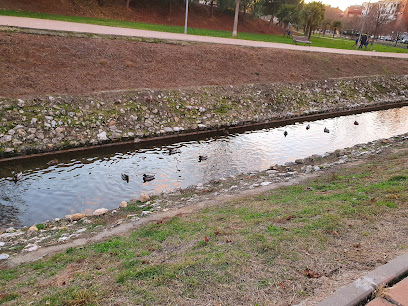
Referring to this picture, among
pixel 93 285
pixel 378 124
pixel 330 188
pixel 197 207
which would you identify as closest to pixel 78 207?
pixel 197 207

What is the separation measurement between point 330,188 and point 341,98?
19.5 meters

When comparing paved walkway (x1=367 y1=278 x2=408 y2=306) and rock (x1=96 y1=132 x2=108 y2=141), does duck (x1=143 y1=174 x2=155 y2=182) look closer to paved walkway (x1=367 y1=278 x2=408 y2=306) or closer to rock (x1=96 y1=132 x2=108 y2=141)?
rock (x1=96 y1=132 x2=108 y2=141)

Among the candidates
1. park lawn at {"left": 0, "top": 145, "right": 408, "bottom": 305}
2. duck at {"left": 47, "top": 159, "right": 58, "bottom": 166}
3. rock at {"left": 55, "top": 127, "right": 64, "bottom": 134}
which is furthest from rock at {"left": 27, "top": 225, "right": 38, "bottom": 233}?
rock at {"left": 55, "top": 127, "right": 64, "bottom": 134}

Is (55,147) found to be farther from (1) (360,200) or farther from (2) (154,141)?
(1) (360,200)

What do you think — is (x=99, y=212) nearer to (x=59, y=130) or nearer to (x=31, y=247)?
(x=31, y=247)

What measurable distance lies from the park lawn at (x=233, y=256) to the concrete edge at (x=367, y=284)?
0.98 ft

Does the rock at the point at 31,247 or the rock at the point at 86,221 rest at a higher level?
the rock at the point at 31,247

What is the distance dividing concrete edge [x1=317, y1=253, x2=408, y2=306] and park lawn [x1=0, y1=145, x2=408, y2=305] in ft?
0.98

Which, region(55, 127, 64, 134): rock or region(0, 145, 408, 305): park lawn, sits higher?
region(0, 145, 408, 305): park lawn

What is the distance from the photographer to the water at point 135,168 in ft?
33.0

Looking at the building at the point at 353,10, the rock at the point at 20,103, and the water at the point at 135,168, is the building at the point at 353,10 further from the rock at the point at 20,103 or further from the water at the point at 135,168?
the rock at the point at 20,103

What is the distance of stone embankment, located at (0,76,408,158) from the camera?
45.2 ft

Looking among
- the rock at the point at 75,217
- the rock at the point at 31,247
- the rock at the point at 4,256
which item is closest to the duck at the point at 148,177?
the rock at the point at 75,217

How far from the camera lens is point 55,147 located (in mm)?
13664
